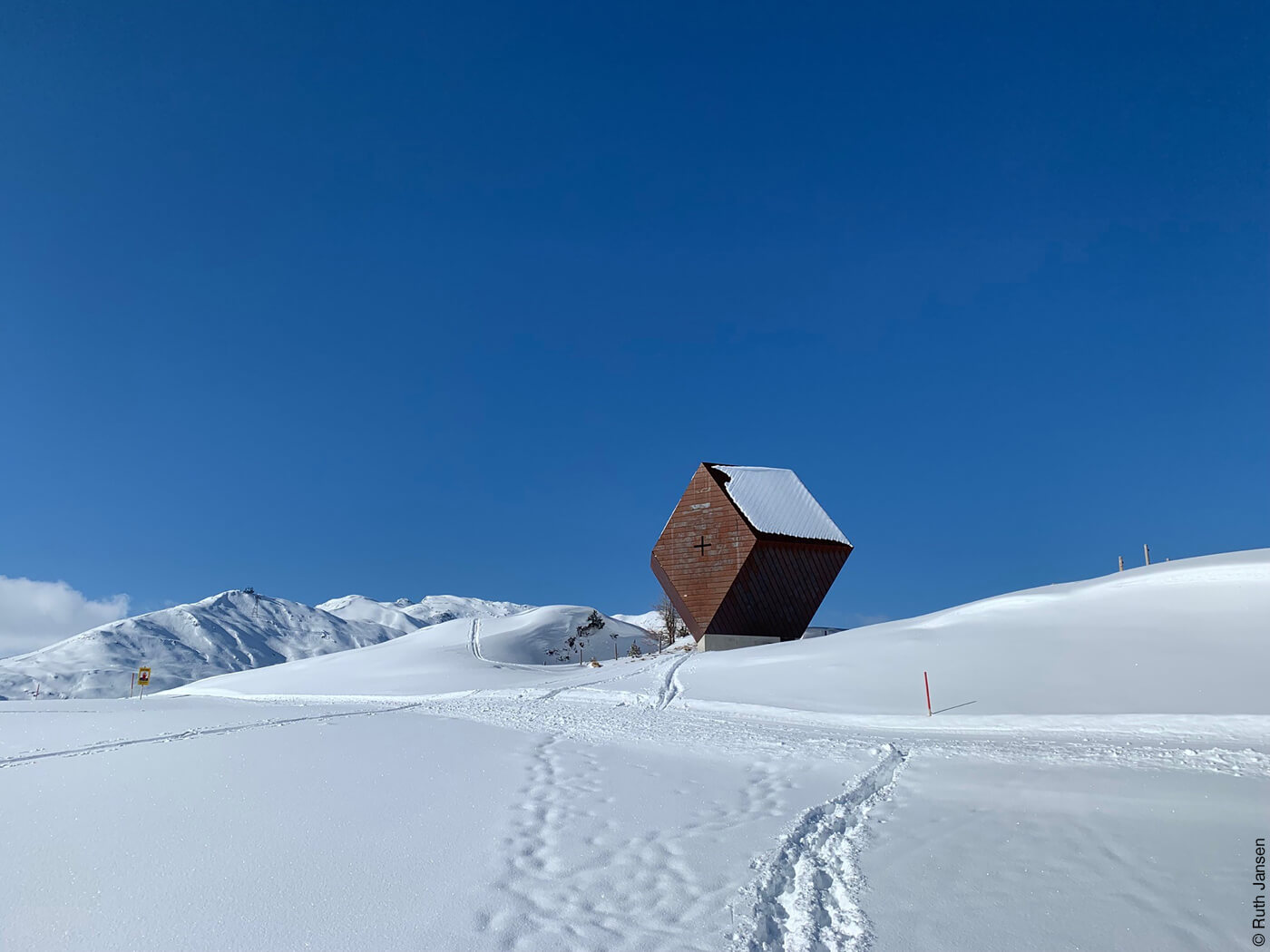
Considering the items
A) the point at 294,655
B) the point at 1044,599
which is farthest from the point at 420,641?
the point at 294,655

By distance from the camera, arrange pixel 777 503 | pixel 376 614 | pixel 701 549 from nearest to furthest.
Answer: pixel 701 549
pixel 777 503
pixel 376 614

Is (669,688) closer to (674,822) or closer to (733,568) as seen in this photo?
(733,568)

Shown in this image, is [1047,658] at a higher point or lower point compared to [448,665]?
higher

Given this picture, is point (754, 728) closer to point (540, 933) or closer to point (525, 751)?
point (525, 751)

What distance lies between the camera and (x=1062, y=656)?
50.2ft

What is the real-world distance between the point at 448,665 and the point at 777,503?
13752mm

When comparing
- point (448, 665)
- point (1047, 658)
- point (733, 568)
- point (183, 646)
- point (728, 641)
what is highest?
point (733, 568)

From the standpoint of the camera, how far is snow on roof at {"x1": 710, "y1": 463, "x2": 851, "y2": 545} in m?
27.3

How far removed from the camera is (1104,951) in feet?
13.2

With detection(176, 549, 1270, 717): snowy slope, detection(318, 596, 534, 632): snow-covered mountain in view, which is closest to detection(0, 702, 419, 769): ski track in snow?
detection(176, 549, 1270, 717): snowy slope

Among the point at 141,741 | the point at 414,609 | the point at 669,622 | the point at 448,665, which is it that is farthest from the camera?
the point at 414,609

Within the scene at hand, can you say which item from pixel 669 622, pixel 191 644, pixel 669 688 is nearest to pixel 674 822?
pixel 669 688

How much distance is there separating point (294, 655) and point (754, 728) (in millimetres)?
111584

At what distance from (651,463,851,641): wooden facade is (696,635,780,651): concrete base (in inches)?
6.1
